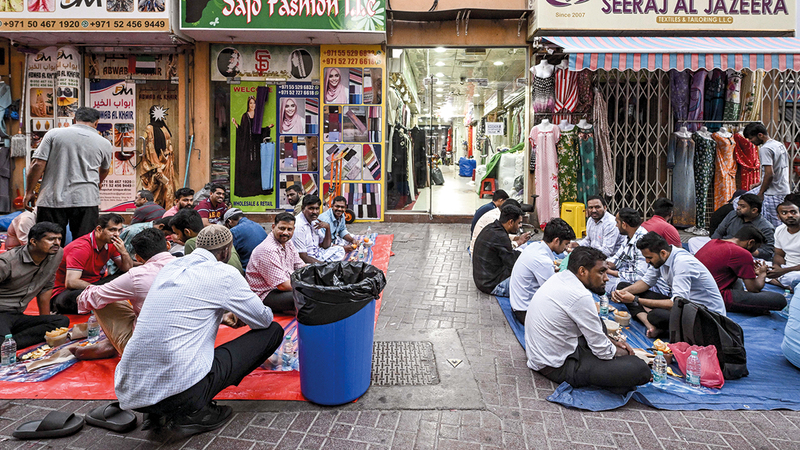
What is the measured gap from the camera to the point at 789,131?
10.4 meters

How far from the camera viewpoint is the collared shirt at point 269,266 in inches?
199

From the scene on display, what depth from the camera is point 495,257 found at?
6168 millimetres

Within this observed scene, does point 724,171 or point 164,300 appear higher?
point 724,171

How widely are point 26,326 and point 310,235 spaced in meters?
3.20

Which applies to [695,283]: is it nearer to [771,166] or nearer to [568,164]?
[771,166]

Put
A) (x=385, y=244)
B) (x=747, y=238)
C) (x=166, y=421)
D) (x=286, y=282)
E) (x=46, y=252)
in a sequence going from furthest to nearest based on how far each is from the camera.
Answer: (x=385, y=244) < (x=747, y=238) < (x=286, y=282) < (x=46, y=252) < (x=166, y=421)

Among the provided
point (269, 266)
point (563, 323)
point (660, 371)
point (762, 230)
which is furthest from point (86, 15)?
point (762, 230)

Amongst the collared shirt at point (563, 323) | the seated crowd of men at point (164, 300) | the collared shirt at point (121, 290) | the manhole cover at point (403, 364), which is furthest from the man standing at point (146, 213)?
the collared shirt at point (563, 323)

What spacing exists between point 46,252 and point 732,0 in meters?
11.5

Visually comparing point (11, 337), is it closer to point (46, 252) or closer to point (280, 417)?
point (46, 252)

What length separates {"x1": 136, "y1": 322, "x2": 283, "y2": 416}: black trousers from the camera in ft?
9.64

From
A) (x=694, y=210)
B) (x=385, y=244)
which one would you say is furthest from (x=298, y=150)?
(x=694, y=210)

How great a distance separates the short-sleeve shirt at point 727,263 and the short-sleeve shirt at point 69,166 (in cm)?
657

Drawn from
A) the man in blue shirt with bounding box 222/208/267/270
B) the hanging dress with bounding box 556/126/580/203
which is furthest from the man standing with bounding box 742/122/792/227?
the man in blue shirt with bounding box 222/208/267/270
